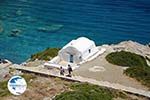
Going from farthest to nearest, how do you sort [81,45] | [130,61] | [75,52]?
1. [130,61]
2. [81,45]
3. [75,52]

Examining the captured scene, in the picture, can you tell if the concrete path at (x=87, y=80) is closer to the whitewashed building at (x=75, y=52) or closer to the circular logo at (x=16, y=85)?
the whitewashed building at (x=75, y=52)

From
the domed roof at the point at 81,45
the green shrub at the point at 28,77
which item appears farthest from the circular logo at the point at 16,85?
the domed roof at the point at 81,45

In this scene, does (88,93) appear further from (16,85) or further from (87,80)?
(16,85)

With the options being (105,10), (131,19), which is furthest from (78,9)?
(131,19)

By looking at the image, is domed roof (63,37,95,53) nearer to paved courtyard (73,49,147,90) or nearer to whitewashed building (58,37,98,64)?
whitewashed building (58,37,98,64)

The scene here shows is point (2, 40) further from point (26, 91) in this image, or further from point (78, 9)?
point (26, 91)

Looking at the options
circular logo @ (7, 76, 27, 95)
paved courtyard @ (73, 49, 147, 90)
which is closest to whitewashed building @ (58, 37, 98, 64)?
paved courtyard @ (73, 49, 147, 90)

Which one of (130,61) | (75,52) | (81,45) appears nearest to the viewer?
(75,52)

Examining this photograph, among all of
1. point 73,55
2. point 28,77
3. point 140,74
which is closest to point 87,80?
point 140,74
